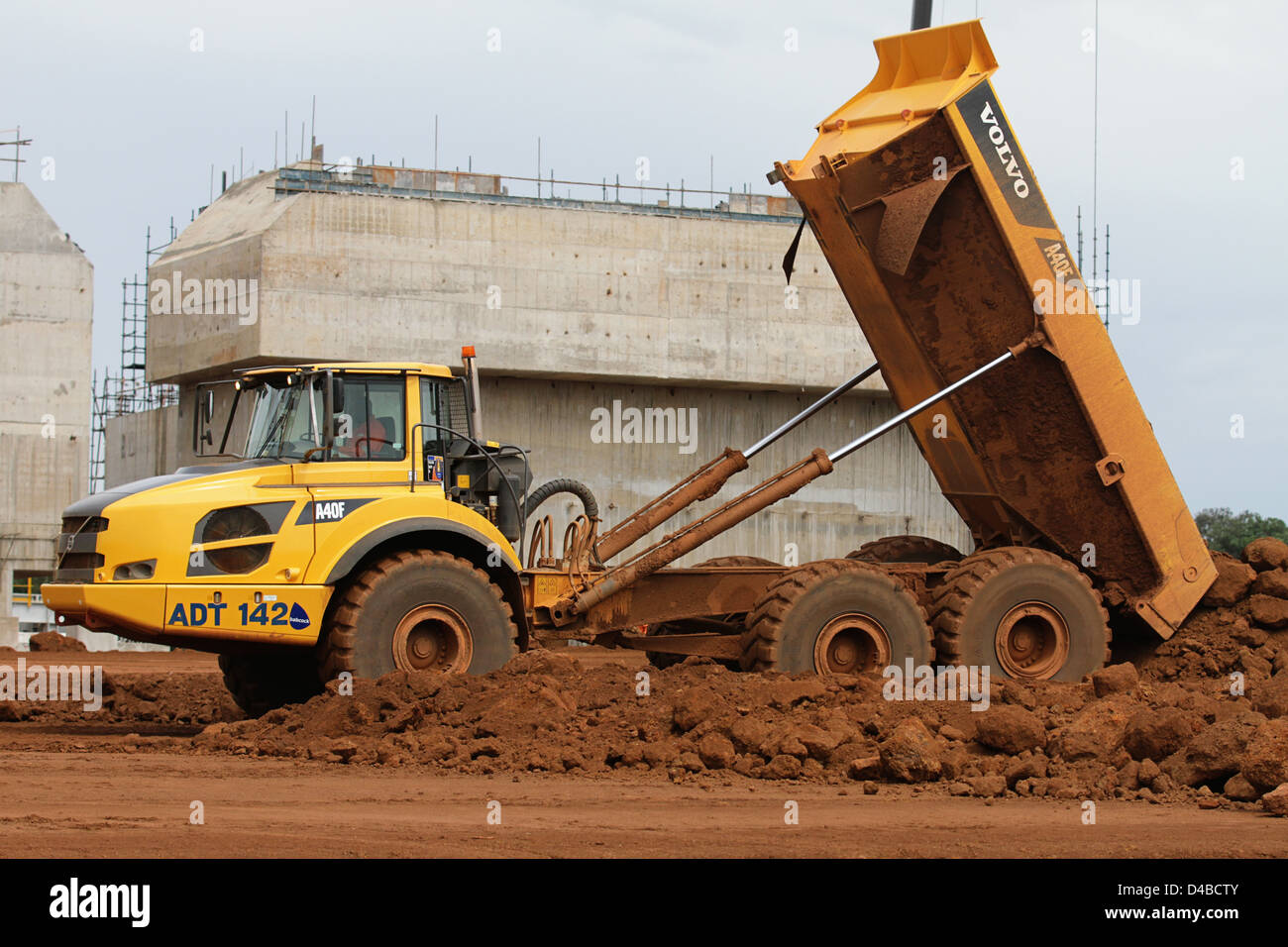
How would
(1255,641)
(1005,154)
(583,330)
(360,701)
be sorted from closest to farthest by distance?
(360,701) → (1005,154) → (1255,641) → (583,330)

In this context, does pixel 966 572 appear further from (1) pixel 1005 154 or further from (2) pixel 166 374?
(2) pixel 166 374

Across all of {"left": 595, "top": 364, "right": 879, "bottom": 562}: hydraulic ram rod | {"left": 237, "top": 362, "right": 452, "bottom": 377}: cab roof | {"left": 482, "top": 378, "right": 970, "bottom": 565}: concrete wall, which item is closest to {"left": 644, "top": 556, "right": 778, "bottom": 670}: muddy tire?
{"left": 595, "top": 364, "right": 879, "bottom": 562}: hydraulic ram rod

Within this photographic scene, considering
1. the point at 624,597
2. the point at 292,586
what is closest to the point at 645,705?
the point at 624,597

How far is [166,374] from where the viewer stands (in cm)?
2880

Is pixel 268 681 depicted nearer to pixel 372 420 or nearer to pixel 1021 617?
pixel 372 420

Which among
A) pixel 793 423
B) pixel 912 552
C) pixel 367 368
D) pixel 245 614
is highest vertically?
pixel 367 368

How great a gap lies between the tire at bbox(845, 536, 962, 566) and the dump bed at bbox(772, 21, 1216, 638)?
0.97 metres

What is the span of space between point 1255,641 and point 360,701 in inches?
276

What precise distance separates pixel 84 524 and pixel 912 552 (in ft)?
22.5

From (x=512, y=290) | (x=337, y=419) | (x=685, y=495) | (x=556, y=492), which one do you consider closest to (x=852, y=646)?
(x=685, y=495)

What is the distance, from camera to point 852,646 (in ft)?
38.9

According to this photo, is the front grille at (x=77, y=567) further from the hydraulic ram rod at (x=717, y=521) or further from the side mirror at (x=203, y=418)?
the hydraulic ram rod at (x=717, y=521)

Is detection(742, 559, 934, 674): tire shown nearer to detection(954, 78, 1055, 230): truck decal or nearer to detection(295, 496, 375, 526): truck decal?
detection(954, 78, 1055, 230): truck decal

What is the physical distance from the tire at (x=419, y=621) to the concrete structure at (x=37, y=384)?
85.4 ft
